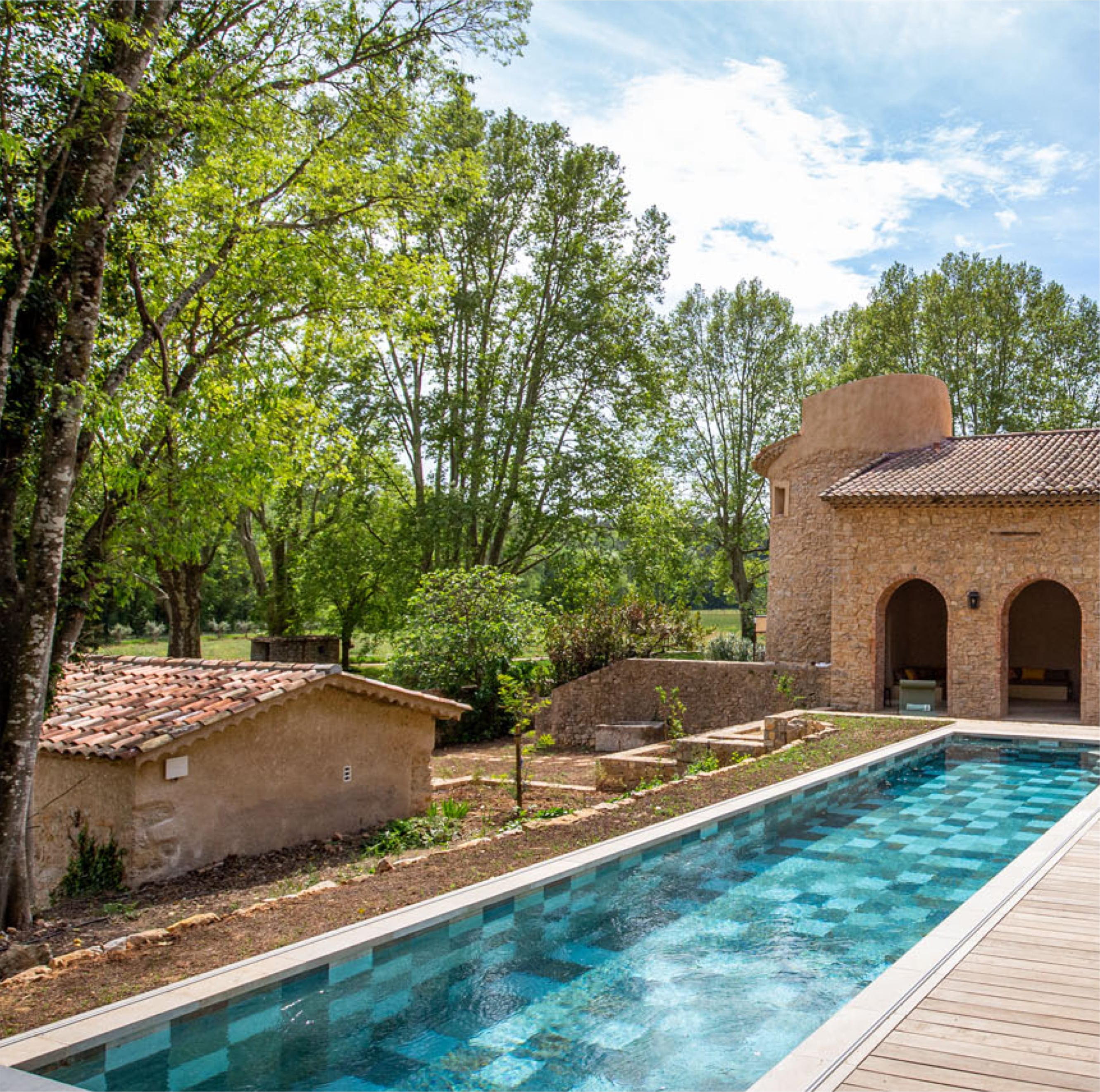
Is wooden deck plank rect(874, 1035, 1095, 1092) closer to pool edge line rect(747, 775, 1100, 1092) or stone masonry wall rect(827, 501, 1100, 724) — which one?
pool edge line rect(747, 775, 1100, 1092)

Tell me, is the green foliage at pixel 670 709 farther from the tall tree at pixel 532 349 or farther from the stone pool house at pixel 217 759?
the stone pool house at pixel 217 759

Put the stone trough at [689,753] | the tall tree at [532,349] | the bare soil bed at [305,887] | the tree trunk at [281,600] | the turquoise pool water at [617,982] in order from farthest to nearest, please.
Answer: the tree trunk at [281,600], the tall tree at [532,349], the stone trough at [689,753], the bare soil bed at [305,887], the turquoise pool water at [617,982]

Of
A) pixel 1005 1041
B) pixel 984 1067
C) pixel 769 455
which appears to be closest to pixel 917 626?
pixel 769 455

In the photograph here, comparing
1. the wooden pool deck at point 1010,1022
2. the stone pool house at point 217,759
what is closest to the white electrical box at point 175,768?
the stone pool house at point 217,759

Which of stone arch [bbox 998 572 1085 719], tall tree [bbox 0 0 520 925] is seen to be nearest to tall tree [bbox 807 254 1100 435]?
stone arch [bbox 998 572 1085 719]

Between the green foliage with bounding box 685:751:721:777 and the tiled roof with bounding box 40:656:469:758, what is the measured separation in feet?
11.2

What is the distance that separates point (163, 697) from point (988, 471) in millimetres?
15726

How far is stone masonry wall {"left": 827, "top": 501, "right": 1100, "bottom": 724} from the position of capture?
17.5 metres

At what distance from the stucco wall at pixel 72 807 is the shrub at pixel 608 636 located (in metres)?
14.9

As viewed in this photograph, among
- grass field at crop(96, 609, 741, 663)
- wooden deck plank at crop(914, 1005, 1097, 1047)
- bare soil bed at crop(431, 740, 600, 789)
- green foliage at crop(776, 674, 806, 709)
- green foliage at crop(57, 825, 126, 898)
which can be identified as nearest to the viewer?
wooden deck plank at crop(914, 1005, 1097, 1047)

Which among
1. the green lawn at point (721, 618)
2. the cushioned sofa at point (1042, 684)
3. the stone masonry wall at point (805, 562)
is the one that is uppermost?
the stone masonry wall at point (805, 562)

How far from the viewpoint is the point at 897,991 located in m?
4.89

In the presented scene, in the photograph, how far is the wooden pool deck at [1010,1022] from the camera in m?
3.92

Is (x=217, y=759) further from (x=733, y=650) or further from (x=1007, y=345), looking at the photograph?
(x=1007, y=345)
